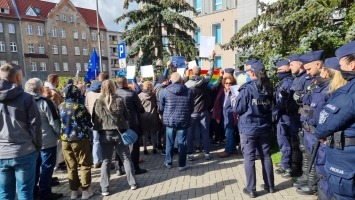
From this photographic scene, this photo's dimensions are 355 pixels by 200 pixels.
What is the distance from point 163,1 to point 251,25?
9.91 meters

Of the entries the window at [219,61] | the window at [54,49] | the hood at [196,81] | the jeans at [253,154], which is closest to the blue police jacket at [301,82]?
the jeans at [253,154]

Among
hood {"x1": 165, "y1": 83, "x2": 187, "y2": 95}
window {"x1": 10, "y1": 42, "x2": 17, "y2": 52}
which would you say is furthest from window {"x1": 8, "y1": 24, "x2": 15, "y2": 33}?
hood {"x1": 165, "y1": 83, "x2": 187, "y2": 95}

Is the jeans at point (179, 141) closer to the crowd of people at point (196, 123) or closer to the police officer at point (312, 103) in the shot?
the crowd of people at point (196, 123)

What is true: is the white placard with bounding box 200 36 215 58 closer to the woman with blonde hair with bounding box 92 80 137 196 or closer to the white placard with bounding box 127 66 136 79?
the white placard with bounding box 127 66 136 79

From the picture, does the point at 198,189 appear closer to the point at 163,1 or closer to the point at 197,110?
the point at 197,110

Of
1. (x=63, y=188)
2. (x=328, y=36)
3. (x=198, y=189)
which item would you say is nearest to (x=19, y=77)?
(x=63, y=188)

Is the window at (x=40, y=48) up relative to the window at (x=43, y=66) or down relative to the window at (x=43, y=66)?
up

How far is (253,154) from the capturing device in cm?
470

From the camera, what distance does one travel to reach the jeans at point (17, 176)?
142 inches

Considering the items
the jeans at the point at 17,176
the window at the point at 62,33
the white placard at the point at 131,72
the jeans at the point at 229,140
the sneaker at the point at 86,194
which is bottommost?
the sneaker at the point at 86,194

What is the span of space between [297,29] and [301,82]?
9.34ft

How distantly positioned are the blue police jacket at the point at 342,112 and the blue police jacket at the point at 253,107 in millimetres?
1878

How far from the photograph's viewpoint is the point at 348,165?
8.27 feet

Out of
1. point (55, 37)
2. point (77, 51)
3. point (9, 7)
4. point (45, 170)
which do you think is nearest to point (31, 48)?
point (55, 37)
